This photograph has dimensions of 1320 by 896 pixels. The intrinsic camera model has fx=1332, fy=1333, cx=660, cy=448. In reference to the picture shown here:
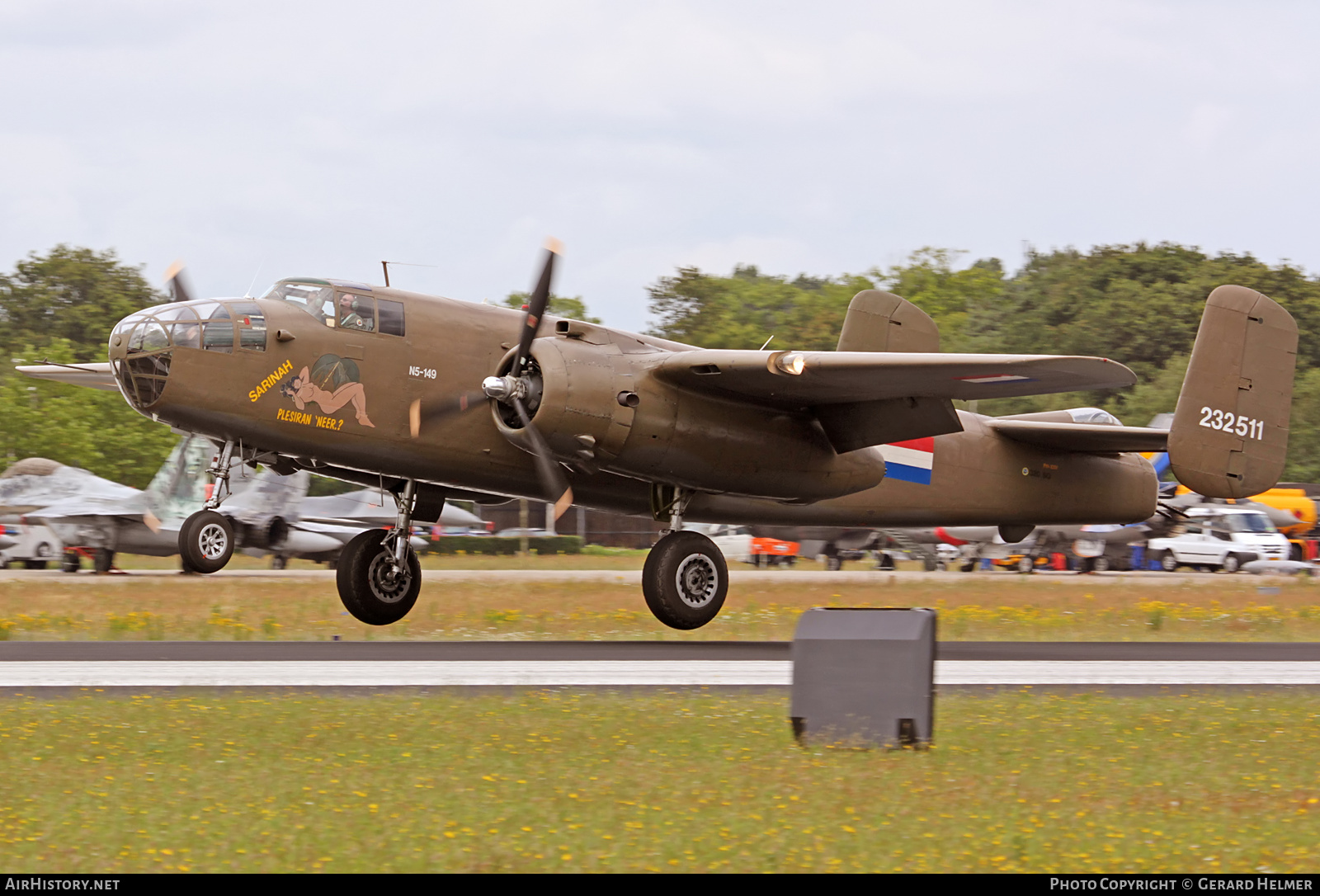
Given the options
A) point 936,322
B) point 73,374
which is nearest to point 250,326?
point 73,374

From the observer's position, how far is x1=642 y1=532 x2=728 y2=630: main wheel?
19688 millimetres

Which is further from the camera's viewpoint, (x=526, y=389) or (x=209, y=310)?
(x=526, y=389)

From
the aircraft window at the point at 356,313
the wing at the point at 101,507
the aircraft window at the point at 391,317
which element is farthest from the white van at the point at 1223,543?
the aircraft window at the point at 356,313

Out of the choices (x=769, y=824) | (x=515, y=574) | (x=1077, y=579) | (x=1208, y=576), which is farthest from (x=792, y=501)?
(x=1208, y=576)

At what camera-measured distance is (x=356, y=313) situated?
18484 mm

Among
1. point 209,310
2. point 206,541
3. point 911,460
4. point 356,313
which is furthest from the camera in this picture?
point 911,460

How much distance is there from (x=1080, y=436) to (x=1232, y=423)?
2.50 meters

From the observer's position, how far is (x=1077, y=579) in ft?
140

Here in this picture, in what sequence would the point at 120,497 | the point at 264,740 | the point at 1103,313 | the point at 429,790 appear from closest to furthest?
1. the point at 429,790
2. the point at 264,740
3. the point at 120,497
4. the point at 1103,313

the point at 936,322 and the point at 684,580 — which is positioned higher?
the point at 936,322

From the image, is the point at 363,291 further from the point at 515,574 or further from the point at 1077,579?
the point at 1077,579

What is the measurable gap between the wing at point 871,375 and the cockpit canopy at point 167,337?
580 cm

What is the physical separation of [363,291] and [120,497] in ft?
80.1

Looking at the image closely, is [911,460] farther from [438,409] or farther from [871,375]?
[438,409]
